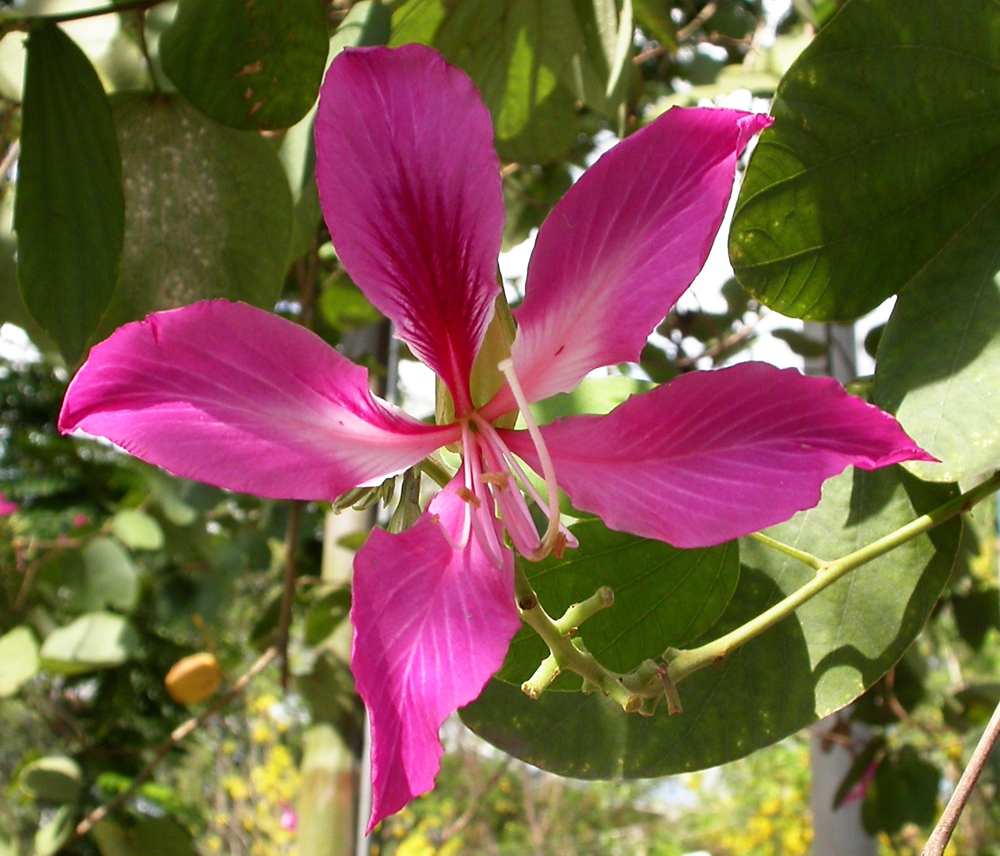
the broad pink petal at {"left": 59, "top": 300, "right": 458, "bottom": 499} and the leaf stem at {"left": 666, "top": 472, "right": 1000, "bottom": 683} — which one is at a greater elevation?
the broad pink petal at {"left": 59, "top": 300, "right": 458, "bottom": 499}

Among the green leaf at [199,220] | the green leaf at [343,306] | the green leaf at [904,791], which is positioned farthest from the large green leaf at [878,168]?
the green leaf at [904,791]

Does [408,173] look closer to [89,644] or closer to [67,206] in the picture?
[67,206]

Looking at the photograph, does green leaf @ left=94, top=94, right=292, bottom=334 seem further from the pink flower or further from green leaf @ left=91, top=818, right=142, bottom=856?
green leaf @ left=91, top=818, right=142, bottom=856

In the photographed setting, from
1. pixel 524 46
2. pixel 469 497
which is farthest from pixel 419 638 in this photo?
pixel 524 46

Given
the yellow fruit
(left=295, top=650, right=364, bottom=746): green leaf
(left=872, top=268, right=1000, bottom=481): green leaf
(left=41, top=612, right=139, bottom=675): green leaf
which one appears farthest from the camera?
the yellow fruit

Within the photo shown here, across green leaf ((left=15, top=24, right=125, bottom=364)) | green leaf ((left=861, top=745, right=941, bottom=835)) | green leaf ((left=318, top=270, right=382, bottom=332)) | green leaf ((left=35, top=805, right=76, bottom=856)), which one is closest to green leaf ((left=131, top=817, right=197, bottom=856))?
green leaf ((left=35, top=805, right=76, bottom=856))

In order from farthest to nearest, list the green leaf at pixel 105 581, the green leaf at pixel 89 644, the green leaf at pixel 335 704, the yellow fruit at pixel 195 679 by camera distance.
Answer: the yellow fruit at pixel 195 679 < the green leaf at pixel 105 581 < the green leaf at pixel 89 644 < the green leaf at pixel 335 704

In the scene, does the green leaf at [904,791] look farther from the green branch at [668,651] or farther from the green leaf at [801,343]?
the green branch at [668,651]
